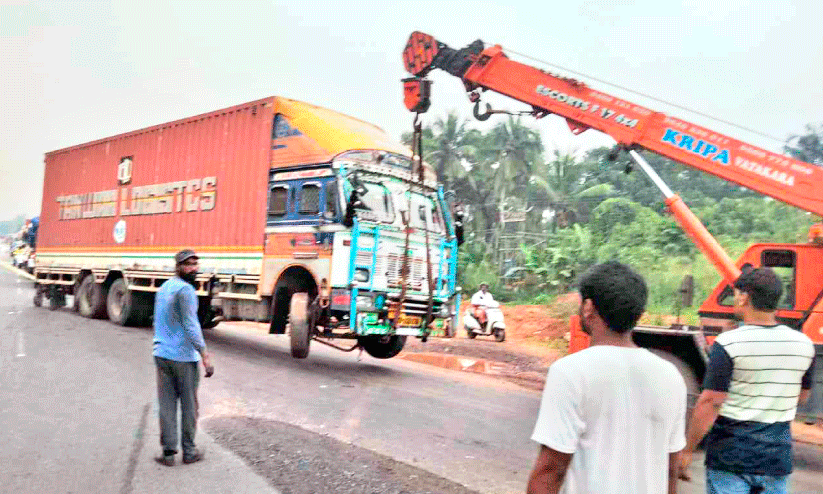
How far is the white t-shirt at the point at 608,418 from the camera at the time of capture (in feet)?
6.28

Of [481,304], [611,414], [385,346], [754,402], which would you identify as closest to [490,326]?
[481,304]

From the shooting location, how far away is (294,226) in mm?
9789

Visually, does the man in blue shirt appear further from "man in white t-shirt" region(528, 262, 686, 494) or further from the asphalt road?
"man in white t-shirt" region(528, 262, 686, 494)

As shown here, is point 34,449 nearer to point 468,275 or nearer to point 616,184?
point 468,275

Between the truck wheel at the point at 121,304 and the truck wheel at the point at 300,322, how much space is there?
19.3 feet

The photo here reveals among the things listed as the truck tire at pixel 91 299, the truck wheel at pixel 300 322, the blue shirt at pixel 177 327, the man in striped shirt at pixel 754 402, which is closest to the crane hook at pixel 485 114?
the truck wheel at pixel 300 322

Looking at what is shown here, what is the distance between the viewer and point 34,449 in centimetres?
529

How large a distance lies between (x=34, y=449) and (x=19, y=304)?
15093mm

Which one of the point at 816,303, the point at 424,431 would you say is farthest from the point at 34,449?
the point at 816,303

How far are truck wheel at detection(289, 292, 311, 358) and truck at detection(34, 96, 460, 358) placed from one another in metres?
0.02

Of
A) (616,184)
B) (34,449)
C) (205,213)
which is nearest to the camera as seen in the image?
(34,449)

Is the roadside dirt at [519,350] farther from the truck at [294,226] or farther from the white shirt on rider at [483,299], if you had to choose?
the truck at [294,226]

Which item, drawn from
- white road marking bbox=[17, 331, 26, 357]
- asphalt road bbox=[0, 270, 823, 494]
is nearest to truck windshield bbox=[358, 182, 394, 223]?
asphalt road bbox=[0, 270, 823, 494]

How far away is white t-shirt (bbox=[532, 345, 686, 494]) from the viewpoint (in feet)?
6.28
